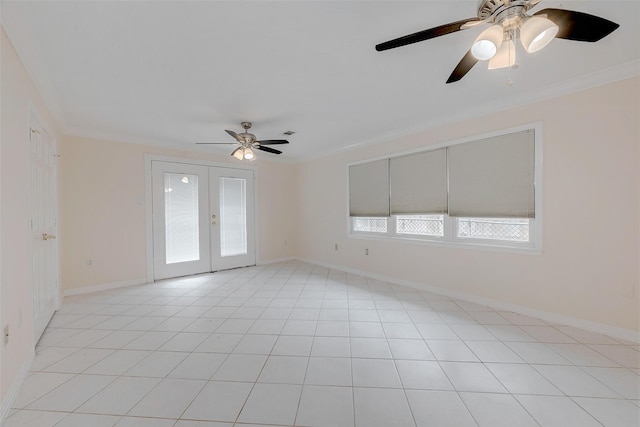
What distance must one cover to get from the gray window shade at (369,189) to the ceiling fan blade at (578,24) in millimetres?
2726

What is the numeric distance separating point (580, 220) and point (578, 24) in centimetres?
197

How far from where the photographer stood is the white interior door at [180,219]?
4.21 meters

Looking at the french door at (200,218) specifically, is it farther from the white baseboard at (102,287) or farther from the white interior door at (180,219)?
the white baseboard at (102,287)

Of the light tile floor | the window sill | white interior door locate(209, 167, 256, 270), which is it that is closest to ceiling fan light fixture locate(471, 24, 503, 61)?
the light tile floor

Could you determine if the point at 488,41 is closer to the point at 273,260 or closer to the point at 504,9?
the point at 504,9

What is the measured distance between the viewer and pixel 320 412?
4.74 feet

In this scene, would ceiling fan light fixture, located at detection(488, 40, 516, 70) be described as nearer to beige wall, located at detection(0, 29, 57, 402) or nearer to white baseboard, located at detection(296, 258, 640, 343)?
white baseboard, located at detection(296, 258, 640, 343)

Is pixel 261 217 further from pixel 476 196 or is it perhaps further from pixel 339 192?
pixel 476 196

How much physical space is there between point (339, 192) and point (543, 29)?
3722 millimetres

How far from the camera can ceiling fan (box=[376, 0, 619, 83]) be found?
1.22 m

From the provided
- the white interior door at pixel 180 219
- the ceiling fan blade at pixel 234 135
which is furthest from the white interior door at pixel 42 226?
the ceiling fan blade at pixel 234 135

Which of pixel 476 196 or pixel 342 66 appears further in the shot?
pixel 476 196

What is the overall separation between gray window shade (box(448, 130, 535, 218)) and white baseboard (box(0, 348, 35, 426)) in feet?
13.8

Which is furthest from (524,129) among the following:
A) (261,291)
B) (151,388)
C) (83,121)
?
(83,121)
